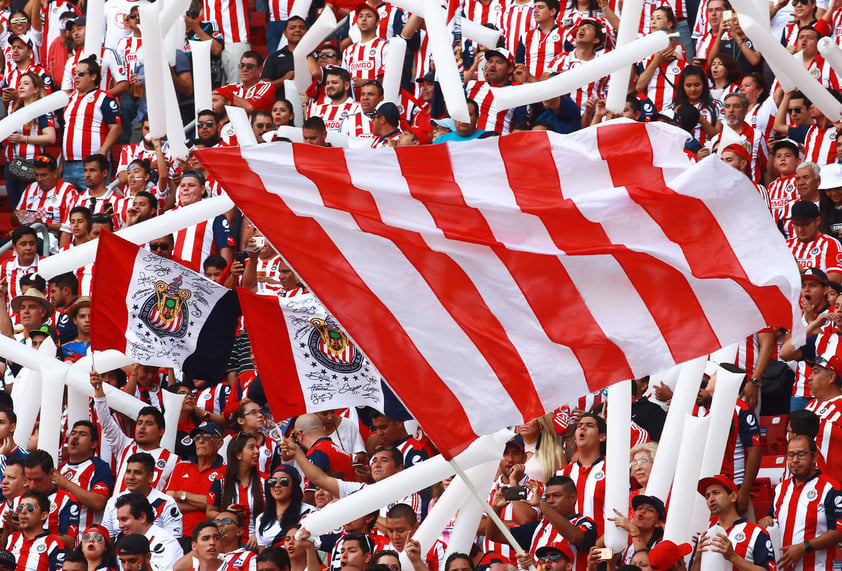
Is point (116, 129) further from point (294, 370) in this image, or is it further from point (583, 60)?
point (294, 370)

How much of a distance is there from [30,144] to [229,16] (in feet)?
7.12

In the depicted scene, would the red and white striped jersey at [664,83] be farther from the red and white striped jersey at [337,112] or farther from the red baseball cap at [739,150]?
the red and white striped jersey at [337,112]

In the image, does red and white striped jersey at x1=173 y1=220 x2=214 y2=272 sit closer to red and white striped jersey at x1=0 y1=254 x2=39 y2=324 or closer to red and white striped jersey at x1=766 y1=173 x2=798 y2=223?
red and white striped jersey at x1=0 y1=254 x2=39 y2=324

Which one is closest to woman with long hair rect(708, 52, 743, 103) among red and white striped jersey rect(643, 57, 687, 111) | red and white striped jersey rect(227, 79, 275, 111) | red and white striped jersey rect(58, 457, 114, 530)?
red and white striped jersey rect(643, 57, 687, 111)

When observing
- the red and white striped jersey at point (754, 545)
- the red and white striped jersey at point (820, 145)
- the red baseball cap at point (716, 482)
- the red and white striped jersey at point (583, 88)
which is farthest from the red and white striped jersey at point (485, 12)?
A: the red and white striped jersey at point (754, 545)

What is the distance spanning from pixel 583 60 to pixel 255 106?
299 cm

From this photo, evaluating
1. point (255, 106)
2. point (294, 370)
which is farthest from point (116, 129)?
A: point (294, 370)

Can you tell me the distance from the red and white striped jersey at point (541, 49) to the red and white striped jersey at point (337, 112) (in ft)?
4.79

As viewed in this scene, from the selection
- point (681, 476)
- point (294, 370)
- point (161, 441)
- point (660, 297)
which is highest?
point (660, 297)

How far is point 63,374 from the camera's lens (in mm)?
11664

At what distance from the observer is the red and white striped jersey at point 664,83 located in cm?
1370

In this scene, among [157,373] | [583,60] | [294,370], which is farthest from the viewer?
[583,60]

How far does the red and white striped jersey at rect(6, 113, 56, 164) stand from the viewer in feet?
52.7

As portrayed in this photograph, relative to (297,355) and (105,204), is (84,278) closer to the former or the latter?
(105,204)
